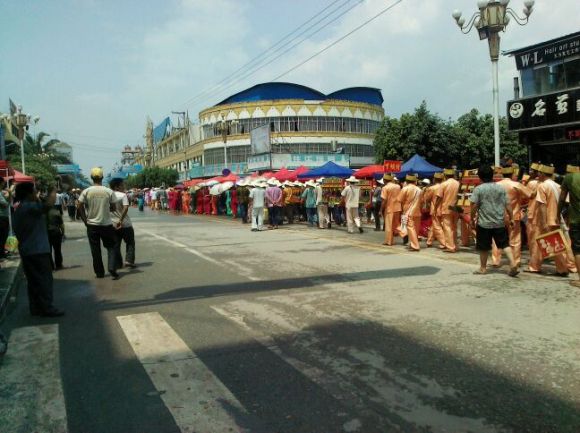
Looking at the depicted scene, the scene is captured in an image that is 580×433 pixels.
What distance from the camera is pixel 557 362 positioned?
3994mm

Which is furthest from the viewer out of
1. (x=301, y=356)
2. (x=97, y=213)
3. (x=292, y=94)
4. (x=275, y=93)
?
(x=292, y=94)

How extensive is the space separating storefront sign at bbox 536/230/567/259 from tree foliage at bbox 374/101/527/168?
95.5 feet

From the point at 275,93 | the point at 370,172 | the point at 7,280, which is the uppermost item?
the point at 275,93

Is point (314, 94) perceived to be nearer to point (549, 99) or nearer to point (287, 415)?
point (549, 99)

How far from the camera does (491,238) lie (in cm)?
769

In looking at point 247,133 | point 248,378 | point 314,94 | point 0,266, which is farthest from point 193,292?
point 314,94

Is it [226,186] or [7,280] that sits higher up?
[226,186]

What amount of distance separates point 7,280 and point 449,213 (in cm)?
835

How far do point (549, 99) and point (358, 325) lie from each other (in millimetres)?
16176

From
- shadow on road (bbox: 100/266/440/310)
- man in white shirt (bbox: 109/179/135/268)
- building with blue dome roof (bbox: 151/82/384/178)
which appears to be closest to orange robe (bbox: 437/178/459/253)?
shadow on road (bbox: 100/266/440/310)

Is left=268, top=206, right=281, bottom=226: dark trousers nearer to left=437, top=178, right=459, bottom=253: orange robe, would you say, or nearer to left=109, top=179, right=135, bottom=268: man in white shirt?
left=437, top=178, right=459, bottom=253: orange robe

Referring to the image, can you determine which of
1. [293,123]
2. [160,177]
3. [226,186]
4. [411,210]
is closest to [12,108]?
[226,186]

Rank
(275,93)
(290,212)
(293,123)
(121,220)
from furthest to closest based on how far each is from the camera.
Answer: (275,93), (293,123), (290,212), (121,220)

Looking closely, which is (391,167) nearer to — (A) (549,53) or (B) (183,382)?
(A) (549,53)
